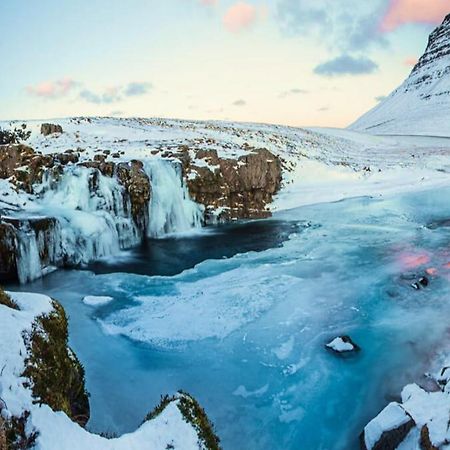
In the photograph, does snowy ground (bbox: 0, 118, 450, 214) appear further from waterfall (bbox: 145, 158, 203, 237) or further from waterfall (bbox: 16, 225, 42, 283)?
waterfall (bbox: 16, 225, 42, 283)

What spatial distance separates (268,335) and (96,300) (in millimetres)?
5426

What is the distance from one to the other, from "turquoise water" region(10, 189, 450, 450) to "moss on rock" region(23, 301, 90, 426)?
153 cm

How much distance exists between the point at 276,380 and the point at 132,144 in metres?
23.6

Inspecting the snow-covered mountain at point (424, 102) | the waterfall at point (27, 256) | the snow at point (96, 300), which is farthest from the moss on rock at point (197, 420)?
the snow-covered mountain at point (424, 102)

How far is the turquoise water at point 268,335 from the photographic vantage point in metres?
7.67

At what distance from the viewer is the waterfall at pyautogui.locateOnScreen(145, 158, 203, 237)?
70.5 ft

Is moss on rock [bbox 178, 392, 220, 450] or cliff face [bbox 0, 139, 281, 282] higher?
cliff face [bbox 0, 139, 281, 282]

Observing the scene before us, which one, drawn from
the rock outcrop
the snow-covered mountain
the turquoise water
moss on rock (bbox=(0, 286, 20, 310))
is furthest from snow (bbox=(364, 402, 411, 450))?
the snow-covered mountain

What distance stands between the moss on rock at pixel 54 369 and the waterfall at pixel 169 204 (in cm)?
1521

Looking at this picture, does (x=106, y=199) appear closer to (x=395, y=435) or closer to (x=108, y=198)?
(x=108, y=198)

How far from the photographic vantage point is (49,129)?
31516 mm

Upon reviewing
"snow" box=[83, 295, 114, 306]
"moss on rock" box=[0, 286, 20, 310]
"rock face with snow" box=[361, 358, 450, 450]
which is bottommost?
"rock face with snow" box=[361, 358, 450, 450]

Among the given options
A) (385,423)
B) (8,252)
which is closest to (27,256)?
(8,252)

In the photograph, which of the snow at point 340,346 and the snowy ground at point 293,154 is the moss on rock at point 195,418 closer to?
the snow at point 340,346
